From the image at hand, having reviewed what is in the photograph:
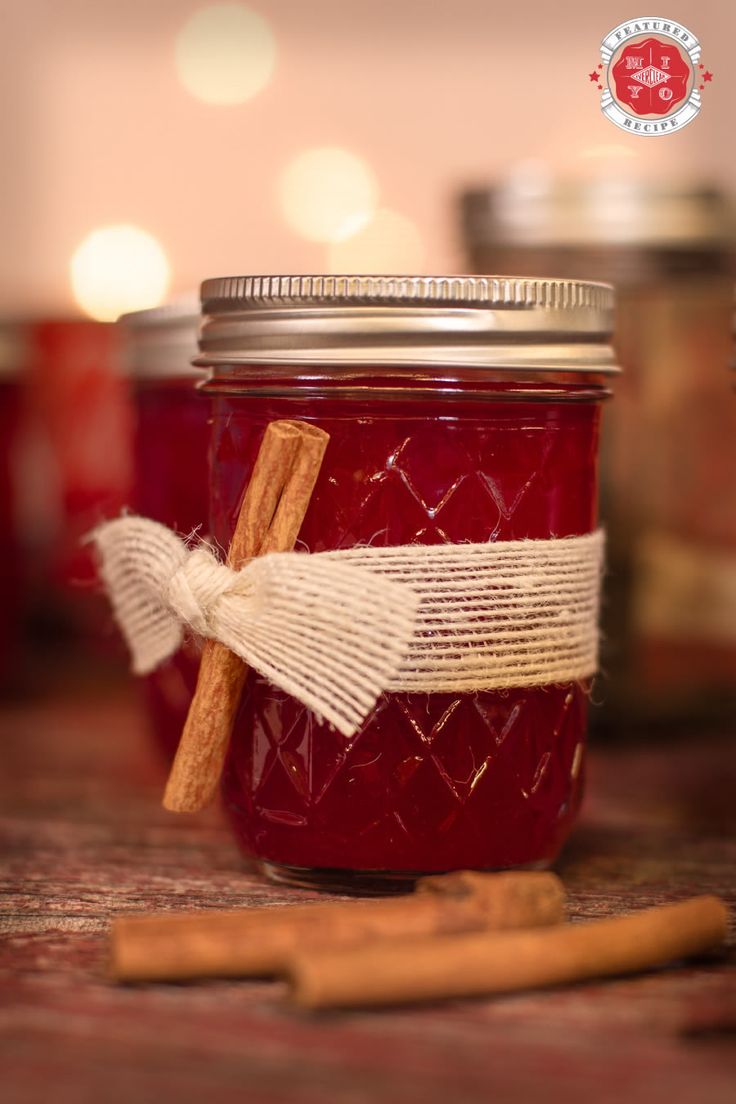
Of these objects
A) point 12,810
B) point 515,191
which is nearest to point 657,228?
point 515,191

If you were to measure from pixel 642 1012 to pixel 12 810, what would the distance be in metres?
0.49

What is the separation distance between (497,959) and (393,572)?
0.64 feet

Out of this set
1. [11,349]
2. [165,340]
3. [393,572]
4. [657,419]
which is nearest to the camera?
[393,572]

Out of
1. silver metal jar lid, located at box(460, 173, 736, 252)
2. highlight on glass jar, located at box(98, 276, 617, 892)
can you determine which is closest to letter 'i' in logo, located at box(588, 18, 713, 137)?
highlight on glass jar, located at box(98, 276, 617, 892)

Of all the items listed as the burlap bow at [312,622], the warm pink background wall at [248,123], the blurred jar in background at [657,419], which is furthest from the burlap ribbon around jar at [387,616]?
the warm pink background wall at [248,123]

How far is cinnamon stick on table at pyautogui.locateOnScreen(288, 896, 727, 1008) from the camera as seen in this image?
22.3 inches

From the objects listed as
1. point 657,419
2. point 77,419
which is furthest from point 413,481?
point 77,419

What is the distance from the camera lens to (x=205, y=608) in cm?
71

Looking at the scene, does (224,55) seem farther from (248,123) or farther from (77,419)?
(77,419)

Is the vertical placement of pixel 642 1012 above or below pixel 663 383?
below

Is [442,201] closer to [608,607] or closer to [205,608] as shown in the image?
[608,607]

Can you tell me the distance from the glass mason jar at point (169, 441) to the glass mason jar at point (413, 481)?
18 cm

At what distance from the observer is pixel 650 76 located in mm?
765

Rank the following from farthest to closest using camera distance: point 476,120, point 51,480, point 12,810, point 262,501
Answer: point 476,120 → point 51,480 → point 12,810 → point 262,501
